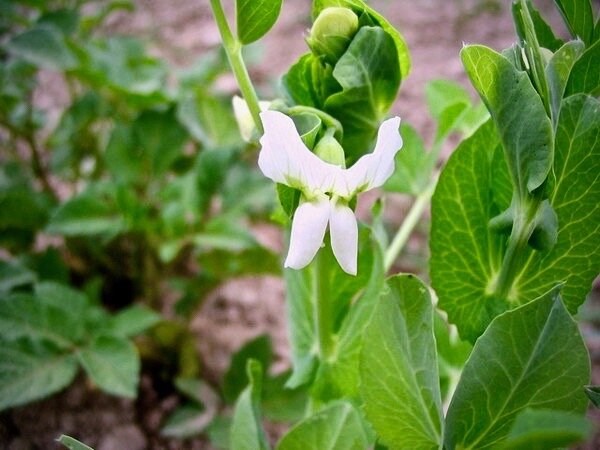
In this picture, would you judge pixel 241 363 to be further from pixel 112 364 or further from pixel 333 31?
pixel 333 31

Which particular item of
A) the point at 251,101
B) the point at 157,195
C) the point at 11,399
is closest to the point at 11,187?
the point at 157,195

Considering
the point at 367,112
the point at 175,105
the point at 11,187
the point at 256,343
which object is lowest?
the point at 256,343

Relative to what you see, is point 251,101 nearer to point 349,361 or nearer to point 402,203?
point 349,361

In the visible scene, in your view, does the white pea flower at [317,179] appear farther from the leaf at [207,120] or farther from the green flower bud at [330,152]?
the leaf at [207,120]

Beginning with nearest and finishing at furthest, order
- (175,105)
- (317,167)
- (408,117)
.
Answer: (317,167) < (175,105) < (408,117)

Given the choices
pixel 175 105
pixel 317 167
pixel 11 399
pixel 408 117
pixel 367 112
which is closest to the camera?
pixel 317 167

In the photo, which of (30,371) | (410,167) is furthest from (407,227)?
(30,371)

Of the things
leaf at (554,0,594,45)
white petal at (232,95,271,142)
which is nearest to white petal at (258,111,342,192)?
white petal at (232,95,271,142)
